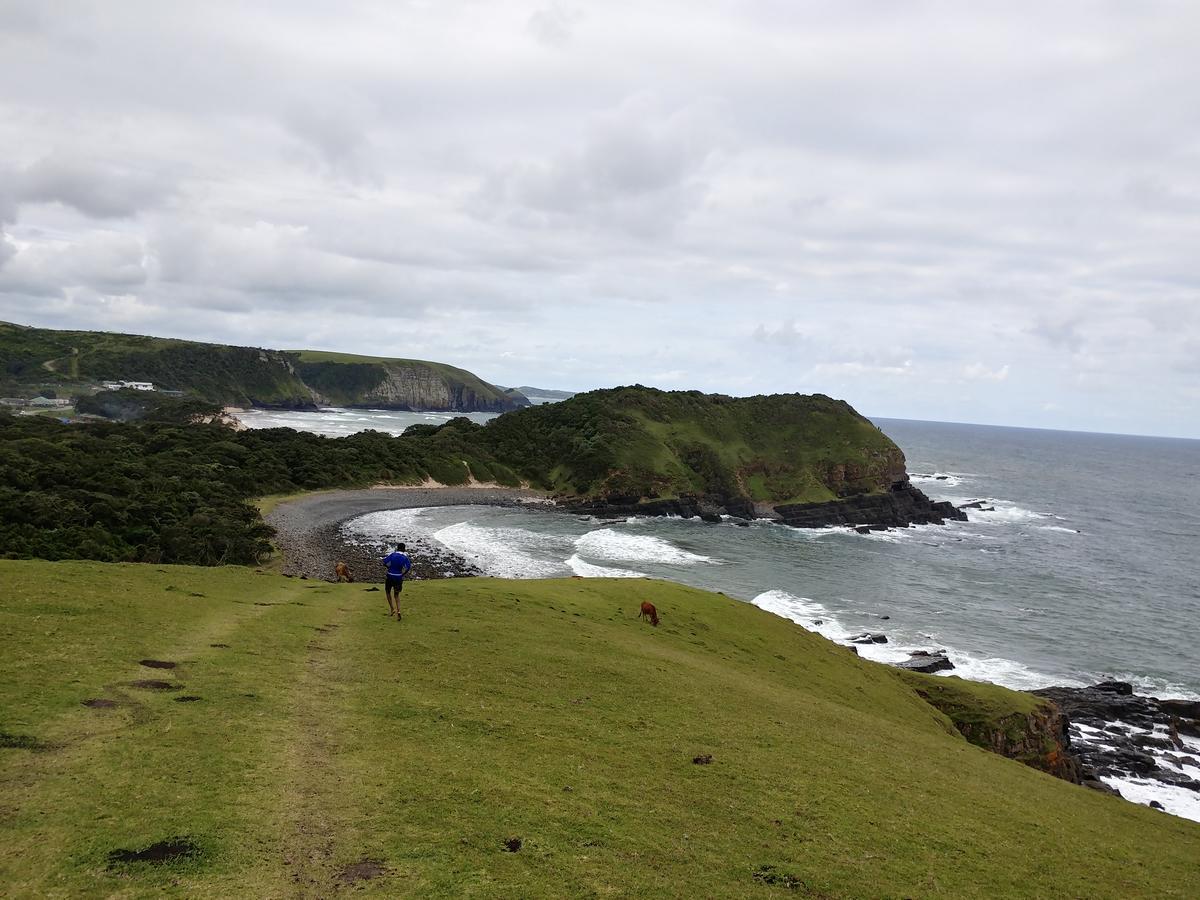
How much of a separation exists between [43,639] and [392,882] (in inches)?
564

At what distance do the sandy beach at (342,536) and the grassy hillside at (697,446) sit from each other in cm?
1959

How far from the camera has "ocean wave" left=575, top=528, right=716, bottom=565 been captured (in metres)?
87.4

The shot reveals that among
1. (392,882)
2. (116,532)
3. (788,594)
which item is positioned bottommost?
(788,594)

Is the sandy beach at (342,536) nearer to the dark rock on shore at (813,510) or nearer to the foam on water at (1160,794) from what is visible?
the dark rock on shore at (813,510)

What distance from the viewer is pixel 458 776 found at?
14.0m

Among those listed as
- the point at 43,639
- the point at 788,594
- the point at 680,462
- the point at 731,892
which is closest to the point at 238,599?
the point at 43,639

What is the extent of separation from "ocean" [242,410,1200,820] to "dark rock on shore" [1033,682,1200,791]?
8.51ft

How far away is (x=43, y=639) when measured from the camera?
1791 centimetres

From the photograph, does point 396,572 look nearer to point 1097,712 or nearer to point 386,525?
point 1097,712

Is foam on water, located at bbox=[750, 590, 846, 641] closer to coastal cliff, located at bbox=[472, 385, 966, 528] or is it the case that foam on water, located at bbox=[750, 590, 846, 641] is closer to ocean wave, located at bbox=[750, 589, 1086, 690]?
ocean wave, located at bbox=[750, 589, 1086, 690]

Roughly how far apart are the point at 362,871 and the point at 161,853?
113 inches

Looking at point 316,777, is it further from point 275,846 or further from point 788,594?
point 788,594

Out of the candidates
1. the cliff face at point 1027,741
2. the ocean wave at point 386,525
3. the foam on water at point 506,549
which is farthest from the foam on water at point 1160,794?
the ocean wave at point 386,525

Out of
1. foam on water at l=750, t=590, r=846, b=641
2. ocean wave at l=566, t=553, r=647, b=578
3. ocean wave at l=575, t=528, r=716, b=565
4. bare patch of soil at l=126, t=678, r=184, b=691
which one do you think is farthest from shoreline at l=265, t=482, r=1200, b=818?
bare patch of soil at l=126, t=678, r=184, b=691
